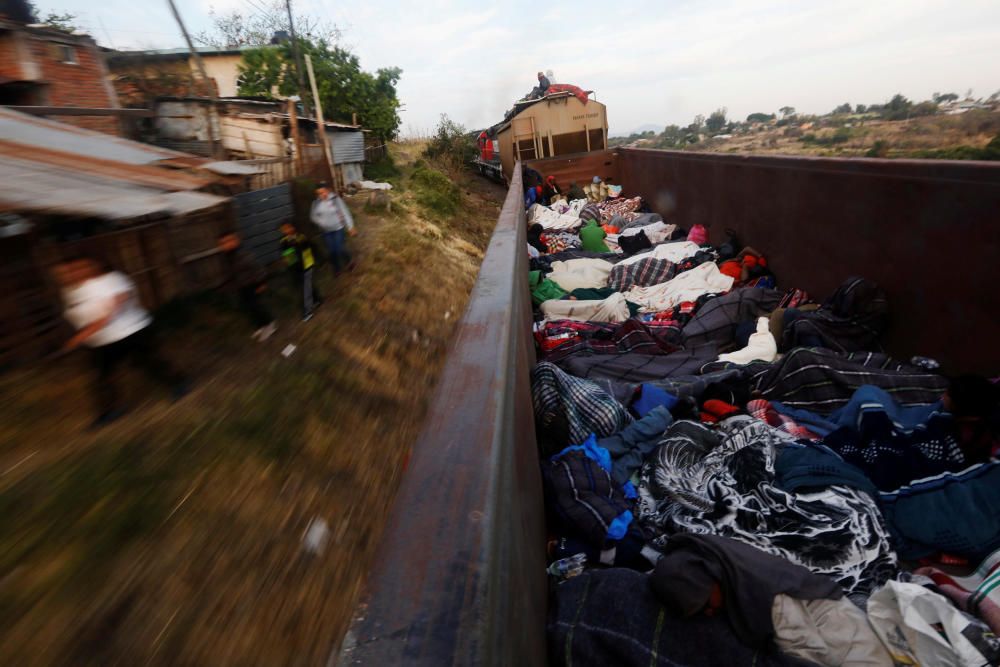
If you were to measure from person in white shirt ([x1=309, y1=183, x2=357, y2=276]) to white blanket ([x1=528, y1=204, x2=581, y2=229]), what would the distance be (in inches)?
117

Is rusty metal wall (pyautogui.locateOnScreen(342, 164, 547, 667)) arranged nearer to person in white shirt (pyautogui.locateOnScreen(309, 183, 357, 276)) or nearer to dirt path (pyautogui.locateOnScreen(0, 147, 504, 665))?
dirt path (pyautogui.locateOnScreen(0, 147, 504, 665))

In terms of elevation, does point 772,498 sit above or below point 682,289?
below

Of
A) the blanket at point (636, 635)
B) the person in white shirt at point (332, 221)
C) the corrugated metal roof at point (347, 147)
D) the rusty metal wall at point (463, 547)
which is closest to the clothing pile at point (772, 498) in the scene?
the blanket at point (636, 635)

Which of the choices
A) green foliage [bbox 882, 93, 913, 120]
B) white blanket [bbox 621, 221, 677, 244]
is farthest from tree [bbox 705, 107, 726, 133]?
white blanket [bbox 621, 221, 677, 244]

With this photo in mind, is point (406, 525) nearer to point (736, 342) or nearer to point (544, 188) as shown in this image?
point (736, 342)

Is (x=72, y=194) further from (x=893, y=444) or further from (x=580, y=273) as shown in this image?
(x=893, y=444)

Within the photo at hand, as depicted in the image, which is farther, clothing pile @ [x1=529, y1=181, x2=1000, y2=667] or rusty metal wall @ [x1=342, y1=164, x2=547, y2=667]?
clothing pile @ [x1=529, y1=181, x2=1000, y2=667]

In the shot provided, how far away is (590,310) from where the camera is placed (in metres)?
4.35

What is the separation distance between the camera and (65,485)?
329cm

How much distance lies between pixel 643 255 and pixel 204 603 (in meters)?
4.71

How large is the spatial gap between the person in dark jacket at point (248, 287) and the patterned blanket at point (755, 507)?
5.17 m

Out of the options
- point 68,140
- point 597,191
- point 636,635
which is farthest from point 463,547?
point 597,191

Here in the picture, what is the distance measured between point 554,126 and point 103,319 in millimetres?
12305

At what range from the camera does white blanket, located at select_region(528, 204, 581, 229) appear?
812cm
